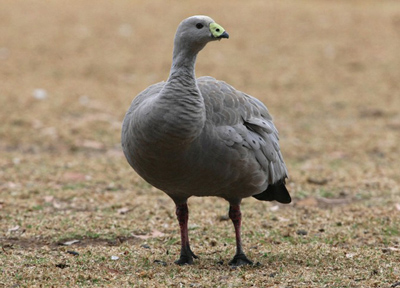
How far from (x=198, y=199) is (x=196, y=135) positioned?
109 inches

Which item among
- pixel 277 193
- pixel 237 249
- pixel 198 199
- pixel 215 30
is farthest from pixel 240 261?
pixel 198 199

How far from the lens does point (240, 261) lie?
16.0 feet

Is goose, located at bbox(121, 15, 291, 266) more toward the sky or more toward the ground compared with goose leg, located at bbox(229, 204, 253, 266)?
more toward the sky

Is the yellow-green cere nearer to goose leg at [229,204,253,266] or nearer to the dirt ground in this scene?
goose leg at [229,204,253,266]

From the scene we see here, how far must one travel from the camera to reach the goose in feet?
13.8

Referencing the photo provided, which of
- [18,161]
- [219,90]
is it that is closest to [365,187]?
[219,90]

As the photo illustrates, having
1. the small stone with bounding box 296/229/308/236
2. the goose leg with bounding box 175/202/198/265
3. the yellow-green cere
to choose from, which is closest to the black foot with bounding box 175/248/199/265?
the goose leg with bounding box 175/202/198/265

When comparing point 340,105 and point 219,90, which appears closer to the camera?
point 219,90

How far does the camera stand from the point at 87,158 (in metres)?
8.61

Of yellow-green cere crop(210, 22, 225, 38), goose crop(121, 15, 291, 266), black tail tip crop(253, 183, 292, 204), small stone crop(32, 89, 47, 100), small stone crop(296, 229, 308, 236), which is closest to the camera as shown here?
goose crop(121, 15, 291, 266)

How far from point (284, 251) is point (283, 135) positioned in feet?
16.4

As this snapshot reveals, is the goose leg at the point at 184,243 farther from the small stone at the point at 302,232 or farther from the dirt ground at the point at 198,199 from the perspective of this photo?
the small stone at the point at 302,232

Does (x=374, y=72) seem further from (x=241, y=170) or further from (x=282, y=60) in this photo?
(x=241, y=170)

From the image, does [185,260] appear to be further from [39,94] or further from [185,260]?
[39,94]
